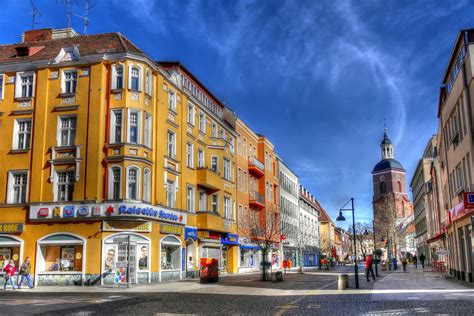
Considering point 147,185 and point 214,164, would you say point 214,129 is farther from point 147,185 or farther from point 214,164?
point 147,185

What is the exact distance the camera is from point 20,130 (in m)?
32.3

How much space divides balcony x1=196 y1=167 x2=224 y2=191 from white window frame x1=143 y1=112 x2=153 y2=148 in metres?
7.88

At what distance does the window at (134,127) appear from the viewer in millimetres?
30641

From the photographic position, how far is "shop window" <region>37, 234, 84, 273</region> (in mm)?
29422

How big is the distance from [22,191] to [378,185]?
127693 mm

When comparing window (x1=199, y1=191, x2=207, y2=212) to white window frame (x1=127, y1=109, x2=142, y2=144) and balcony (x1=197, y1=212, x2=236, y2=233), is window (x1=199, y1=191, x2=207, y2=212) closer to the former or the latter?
balcony (x1=197, y1=212, x2=236, y2=233)

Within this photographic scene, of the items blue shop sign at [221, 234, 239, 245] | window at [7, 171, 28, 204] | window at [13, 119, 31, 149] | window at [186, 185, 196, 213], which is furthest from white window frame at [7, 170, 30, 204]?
blue shop sign at [221, 234, 239, 245]

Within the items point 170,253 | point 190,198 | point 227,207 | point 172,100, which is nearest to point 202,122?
point 172,100

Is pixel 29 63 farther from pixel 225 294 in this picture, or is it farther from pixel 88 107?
pixel 225 294

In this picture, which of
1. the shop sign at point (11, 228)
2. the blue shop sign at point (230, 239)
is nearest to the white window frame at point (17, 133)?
the shop sign at point (11, 228)

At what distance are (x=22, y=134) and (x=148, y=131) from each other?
7.81 metres

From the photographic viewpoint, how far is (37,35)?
38469 millimetres

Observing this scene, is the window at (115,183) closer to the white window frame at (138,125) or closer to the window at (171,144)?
the white window frame at (138,125)

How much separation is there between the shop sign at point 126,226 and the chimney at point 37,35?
16411mm
